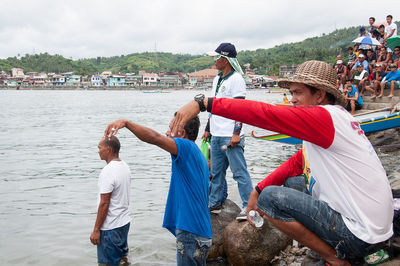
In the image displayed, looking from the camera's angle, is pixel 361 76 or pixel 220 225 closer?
pixel 220 225

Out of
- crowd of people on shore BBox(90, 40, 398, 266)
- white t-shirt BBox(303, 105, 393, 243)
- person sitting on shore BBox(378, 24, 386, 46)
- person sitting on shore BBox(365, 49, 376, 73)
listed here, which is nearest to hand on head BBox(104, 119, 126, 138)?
crowd of people on shore BBox(90, 40, 398, 266)

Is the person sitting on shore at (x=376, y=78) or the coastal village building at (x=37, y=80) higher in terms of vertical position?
the coastal village building at (x=37, y=80)

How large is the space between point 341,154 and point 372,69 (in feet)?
52.0

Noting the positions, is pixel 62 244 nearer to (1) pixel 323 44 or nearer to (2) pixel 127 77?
(2) pixel 127 77

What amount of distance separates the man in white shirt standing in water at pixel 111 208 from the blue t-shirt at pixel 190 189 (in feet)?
3.46

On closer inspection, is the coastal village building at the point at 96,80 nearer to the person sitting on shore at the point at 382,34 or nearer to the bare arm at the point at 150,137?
the person sitting on shore at the point at 382,34

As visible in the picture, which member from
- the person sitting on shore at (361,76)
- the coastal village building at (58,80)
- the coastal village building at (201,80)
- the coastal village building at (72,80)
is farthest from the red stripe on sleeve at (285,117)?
the coastal village building at (58,80)

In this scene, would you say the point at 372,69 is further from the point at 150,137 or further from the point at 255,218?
the point at 150,137

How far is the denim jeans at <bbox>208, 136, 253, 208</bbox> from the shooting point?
539 cm

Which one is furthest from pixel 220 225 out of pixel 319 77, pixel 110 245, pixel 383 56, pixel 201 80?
pixel 201 80

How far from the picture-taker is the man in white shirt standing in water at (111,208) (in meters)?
4.14

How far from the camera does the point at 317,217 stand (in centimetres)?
279

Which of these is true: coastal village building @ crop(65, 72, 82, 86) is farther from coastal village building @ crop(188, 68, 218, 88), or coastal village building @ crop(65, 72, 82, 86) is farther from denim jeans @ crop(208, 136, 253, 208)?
denim jeans @ crop(208, 136, 253, 208)

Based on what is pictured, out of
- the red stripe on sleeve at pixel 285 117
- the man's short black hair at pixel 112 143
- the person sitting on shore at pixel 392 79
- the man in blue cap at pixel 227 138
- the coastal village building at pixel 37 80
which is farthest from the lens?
the coastal village building at pixel 37 80
